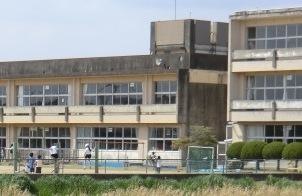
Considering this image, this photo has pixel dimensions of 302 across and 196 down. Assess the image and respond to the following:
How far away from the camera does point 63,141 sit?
69.9 metres

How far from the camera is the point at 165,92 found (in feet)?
211

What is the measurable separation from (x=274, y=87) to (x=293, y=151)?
20.8 feet

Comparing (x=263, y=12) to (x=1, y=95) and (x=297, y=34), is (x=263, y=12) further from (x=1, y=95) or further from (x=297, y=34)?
(x=1, y=95)

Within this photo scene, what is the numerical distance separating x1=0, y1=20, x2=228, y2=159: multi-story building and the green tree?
140 centimetres

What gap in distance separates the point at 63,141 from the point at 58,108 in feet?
8.56

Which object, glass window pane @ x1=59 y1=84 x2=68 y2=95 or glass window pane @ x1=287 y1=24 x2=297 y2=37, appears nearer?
glass window pane @ x1=287 y1=24 x2=297 y2=37

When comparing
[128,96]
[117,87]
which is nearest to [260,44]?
[128,96]

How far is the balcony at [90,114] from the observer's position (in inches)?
2501

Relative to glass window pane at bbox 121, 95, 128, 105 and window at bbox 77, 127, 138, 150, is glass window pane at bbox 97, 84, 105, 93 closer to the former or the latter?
glass window pane at bbox 121, 95, 128, 105

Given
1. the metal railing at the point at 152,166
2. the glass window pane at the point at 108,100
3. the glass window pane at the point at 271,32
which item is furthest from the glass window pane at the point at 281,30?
the glass window pane at the point at 108,100

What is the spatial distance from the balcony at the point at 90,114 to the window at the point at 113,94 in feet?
4.11

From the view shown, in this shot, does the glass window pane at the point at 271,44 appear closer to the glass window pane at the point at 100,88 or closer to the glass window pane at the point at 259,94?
the glass window pane at the point at 259,94

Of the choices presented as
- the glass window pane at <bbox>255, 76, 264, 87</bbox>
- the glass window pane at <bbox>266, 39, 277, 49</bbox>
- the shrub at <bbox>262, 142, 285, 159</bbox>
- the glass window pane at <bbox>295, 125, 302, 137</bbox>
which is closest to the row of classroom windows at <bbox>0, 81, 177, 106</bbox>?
the glass window pane at <bbox>255, 76, 264, 87</bbox>

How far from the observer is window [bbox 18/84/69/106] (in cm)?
7062
